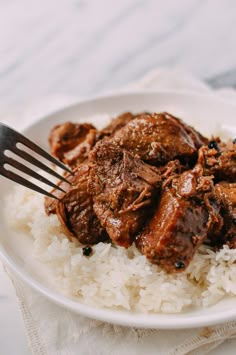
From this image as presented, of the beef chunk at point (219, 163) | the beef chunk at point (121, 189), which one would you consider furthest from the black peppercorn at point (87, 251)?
the beef chunk at point (219, 163)

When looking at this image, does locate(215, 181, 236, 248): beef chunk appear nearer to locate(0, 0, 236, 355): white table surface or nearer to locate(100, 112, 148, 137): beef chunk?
locate(100, 112, 148, 137): beef chunk

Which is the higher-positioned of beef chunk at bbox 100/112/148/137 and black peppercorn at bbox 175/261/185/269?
beef chunk at bbox 100/112/148/137

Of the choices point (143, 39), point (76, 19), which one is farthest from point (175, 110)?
point (76, 19)

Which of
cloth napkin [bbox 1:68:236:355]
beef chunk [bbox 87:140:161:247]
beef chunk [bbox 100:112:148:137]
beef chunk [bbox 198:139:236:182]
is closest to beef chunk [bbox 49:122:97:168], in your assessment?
beef chunk [bbox 100:112:148:137]

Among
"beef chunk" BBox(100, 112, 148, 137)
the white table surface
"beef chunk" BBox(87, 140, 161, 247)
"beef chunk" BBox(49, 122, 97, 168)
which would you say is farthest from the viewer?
the white table surface

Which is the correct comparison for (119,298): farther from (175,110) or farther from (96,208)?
(175,110)
